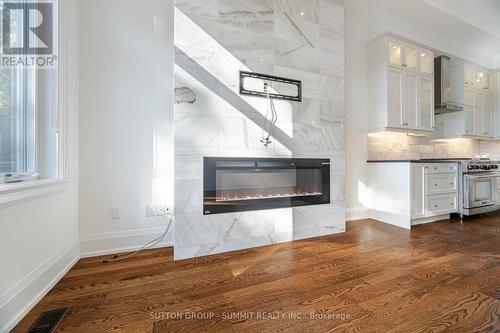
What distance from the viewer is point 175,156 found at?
189 cm

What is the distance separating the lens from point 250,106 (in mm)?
2172

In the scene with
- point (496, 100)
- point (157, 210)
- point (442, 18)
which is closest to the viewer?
point (157, 210)

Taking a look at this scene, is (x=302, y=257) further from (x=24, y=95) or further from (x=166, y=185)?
(x=24, y=95)

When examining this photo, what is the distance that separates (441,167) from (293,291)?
3.06 m

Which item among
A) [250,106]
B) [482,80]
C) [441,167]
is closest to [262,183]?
[250,106]

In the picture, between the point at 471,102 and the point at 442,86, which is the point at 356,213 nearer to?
the point at 442,86

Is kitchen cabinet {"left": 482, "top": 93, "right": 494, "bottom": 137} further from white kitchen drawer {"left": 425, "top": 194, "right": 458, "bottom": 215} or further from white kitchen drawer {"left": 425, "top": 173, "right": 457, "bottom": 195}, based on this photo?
white kitchen drawer {"left": 425, "top": 194, "right": 458, "bottom": 215}

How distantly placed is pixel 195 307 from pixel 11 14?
2186 millimetres

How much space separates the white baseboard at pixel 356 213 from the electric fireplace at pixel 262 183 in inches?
34.1

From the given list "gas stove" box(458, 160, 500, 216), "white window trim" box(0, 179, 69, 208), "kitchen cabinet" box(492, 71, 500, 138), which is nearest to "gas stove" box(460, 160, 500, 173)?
"gas stove" box(458, 160, 500, 216)

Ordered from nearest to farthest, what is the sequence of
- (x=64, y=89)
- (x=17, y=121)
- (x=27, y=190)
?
(x=27, y=190) → (x=17, y=121) → (x=64, y=89)

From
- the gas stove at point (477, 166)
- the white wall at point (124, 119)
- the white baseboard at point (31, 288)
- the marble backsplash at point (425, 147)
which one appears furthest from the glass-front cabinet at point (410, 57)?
the white baseboard at point (31, 288)

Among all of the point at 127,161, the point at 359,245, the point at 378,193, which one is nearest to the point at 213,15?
the point at 127,161

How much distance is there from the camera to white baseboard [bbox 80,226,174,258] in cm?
191
